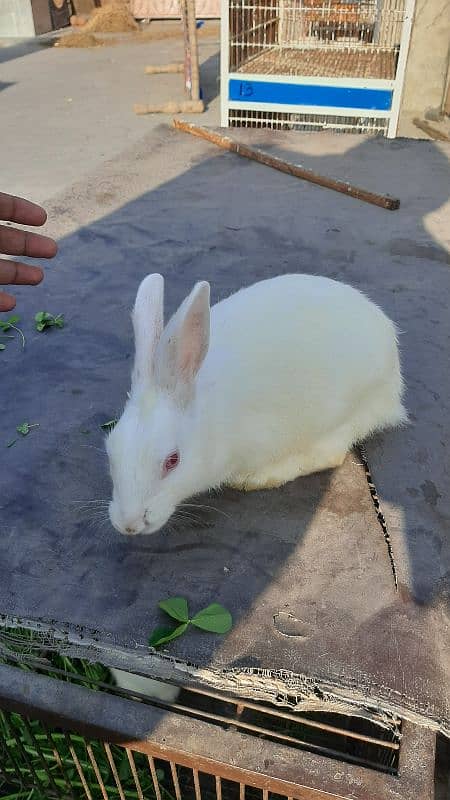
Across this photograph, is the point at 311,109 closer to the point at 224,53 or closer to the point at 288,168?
the point at 224,53

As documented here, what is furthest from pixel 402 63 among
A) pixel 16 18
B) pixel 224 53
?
pixel 16 18

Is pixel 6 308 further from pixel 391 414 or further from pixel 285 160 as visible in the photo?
pixel 285 160

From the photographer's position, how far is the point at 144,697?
149 centimetres

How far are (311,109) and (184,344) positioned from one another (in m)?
4.50

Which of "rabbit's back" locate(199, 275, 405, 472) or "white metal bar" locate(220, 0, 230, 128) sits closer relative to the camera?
"rabbit's back" locate(199, 275, 405, 472)

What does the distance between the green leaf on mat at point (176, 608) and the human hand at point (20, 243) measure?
107 centimetres

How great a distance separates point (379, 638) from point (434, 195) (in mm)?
3278

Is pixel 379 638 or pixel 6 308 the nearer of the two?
pixel 379 638

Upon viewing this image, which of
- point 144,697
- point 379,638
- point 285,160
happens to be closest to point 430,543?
point 379,638

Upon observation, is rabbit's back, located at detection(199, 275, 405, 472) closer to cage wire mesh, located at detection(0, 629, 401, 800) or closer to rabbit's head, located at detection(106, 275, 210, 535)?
A: rabbit's head, located at detection(106, 275, 210, 535)

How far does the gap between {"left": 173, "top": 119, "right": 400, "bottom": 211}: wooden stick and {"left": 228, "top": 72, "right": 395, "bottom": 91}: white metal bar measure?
2.17 ft

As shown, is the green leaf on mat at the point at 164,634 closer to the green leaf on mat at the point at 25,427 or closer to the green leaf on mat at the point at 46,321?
the green leaf on mat at the point at 25,427

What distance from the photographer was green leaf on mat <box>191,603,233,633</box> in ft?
5.29

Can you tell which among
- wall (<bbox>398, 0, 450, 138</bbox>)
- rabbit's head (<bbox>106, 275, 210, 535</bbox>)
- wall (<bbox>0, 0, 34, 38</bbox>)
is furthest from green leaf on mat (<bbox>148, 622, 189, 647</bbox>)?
wall (<bbox>0, 0, 34, 38</bbox>)
